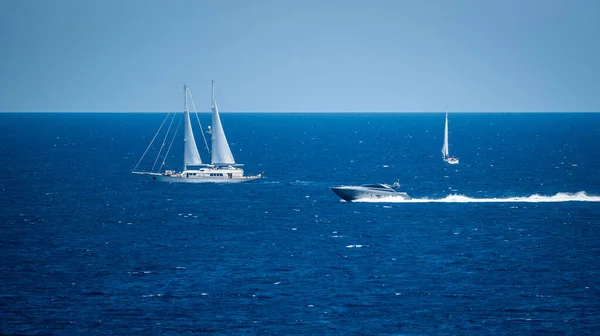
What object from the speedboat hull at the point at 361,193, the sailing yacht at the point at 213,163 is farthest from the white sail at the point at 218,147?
the speedboat hull at the point at 361,193

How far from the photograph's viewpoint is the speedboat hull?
461 ft

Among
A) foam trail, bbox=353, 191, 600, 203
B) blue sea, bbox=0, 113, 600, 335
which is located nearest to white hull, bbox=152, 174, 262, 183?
blue sea, bbox=0, 113, 600, 335

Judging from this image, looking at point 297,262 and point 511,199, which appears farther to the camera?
point 511,199

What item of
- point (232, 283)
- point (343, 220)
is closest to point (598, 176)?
point (343, 220)

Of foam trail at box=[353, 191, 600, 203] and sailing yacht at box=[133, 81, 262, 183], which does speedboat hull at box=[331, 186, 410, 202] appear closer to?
foam trail at box=[353, 191, 600, 203]

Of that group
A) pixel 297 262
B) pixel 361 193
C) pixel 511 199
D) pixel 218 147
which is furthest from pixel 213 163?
pixel 297 262

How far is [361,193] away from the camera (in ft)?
462

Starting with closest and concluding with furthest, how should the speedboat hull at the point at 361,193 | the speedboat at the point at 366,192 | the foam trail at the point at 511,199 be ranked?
the foam trail at the point at 511,199 → the speedboat hull at the point at 361,193 → the speedboat at the point at 366,192

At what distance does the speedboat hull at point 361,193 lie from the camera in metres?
140

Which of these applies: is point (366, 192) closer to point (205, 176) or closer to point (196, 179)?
point (205, 176)

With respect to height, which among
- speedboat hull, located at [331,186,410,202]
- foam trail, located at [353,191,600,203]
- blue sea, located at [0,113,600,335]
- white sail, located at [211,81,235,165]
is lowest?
blue sea, located at [0,113,600,335]

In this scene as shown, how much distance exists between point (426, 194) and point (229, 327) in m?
85.4

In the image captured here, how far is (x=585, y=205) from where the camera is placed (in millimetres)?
134750

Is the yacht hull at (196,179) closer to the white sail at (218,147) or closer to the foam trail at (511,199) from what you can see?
the white sail at (218,147)
